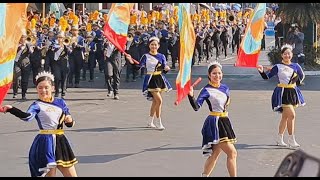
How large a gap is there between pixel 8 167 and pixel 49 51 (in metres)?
8.26

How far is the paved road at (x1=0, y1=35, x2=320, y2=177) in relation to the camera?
27.5 feet

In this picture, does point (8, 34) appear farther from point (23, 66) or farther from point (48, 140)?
point (23, 66)

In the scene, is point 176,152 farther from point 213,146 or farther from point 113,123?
point 113,123

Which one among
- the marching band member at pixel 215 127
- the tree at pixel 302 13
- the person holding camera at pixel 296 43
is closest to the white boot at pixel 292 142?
the marching band member at pixel 215 127

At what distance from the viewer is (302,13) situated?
2061 cm

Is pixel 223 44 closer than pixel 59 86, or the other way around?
pixel 59 86

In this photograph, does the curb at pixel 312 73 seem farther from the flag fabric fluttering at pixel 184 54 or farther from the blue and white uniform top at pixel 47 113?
the blue and white uniform top at pixel 47 113

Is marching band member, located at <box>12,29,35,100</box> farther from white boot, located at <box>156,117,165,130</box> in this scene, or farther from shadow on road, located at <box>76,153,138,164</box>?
shadow on road, located at <box>76,153,138,164</box>

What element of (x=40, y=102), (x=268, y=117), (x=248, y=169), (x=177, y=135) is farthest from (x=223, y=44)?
(x=40, y=102)

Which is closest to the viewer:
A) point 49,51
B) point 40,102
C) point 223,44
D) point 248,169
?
point 40,102

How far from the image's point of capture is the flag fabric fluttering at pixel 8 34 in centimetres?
577

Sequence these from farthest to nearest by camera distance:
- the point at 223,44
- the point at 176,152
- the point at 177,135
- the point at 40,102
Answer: the point at 223,44 → the point at 177,135 → the point at 176,152 → the point at 40,102

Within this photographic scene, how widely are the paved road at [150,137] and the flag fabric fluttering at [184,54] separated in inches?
43.1

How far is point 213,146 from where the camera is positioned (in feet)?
24.8
